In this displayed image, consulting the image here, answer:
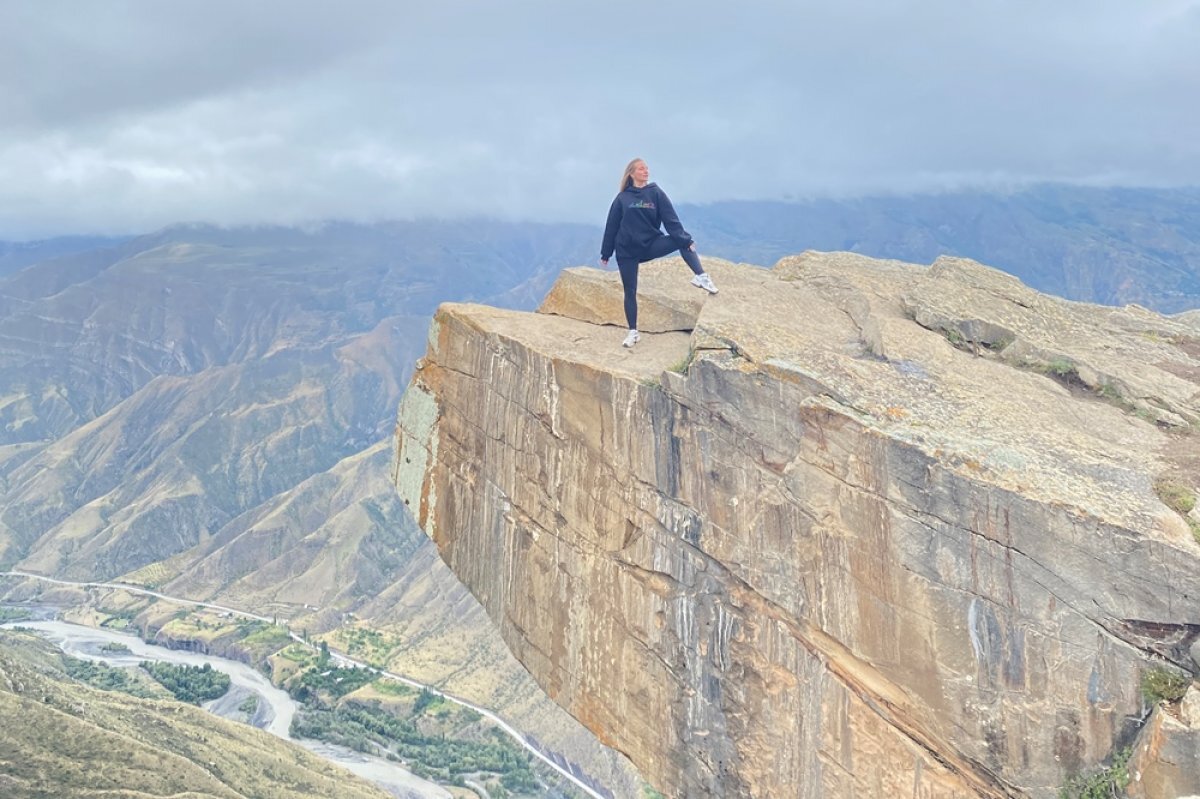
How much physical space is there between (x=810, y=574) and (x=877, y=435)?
145 inches

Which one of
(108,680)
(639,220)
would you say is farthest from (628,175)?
(108,680)

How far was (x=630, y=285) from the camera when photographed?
2402 centimetres

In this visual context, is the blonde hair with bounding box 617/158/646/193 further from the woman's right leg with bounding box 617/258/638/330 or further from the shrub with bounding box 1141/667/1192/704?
the shrub with bounding box 1141/667/1192/704

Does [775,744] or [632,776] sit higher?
[775,744]

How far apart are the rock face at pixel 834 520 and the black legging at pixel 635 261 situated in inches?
→ 55.5

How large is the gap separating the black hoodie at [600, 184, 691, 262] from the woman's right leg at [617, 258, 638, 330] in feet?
1.05

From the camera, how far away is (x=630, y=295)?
958 inches

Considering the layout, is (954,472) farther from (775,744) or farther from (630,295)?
(630,295)

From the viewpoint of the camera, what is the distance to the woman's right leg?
2353 centimetres

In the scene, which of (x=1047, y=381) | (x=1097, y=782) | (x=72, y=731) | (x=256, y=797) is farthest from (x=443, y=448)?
(x=256, y=797)

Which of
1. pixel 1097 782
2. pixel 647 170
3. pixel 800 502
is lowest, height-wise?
pixel 1097 782

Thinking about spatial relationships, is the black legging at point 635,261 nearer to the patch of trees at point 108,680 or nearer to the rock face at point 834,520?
the rock face at point 834,520

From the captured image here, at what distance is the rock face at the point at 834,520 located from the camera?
51.3 feet

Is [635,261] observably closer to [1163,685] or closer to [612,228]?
[612,228]
